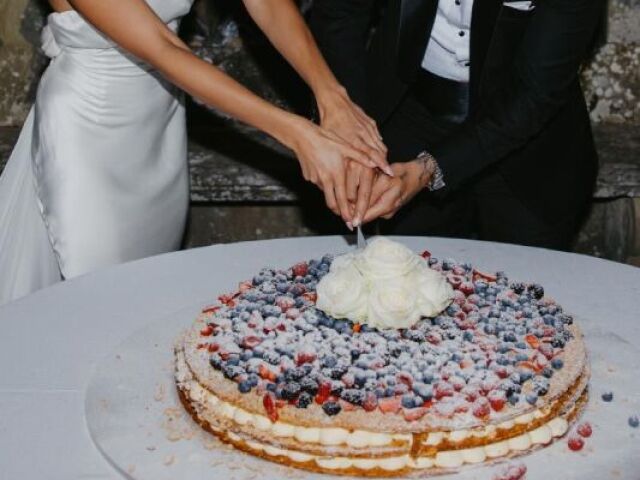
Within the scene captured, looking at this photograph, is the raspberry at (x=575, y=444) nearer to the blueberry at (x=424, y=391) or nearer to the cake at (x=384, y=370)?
the cake at (x=384, y=370)

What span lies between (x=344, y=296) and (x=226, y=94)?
59 cm

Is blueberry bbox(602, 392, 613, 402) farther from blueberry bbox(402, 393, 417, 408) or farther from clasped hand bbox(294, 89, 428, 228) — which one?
clasped hand bbox(294, 89, 428, 228)

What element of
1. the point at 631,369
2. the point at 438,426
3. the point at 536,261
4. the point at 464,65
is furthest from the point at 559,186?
the point at 438,426

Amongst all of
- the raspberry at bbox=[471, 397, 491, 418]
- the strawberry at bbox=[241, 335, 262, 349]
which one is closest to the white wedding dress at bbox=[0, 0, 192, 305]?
the strawberry at bbox=[241, 335, 262, 349]

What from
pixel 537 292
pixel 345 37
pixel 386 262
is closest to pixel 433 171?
pixel 345 37

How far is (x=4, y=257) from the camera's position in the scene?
2.49 meters

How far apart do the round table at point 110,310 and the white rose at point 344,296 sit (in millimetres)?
316

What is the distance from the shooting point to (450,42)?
2.31 metres

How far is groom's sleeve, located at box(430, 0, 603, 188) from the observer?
2.14 m

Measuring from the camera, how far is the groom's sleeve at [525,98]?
2.14 m

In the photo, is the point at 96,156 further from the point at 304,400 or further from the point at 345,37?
the point at 304,400

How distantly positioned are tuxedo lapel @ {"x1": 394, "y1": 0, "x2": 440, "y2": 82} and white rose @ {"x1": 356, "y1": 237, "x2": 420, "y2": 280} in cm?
91

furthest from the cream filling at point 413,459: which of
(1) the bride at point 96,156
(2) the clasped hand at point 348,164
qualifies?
(1) the bride at point 96,156

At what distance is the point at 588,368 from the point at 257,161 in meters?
2.08
